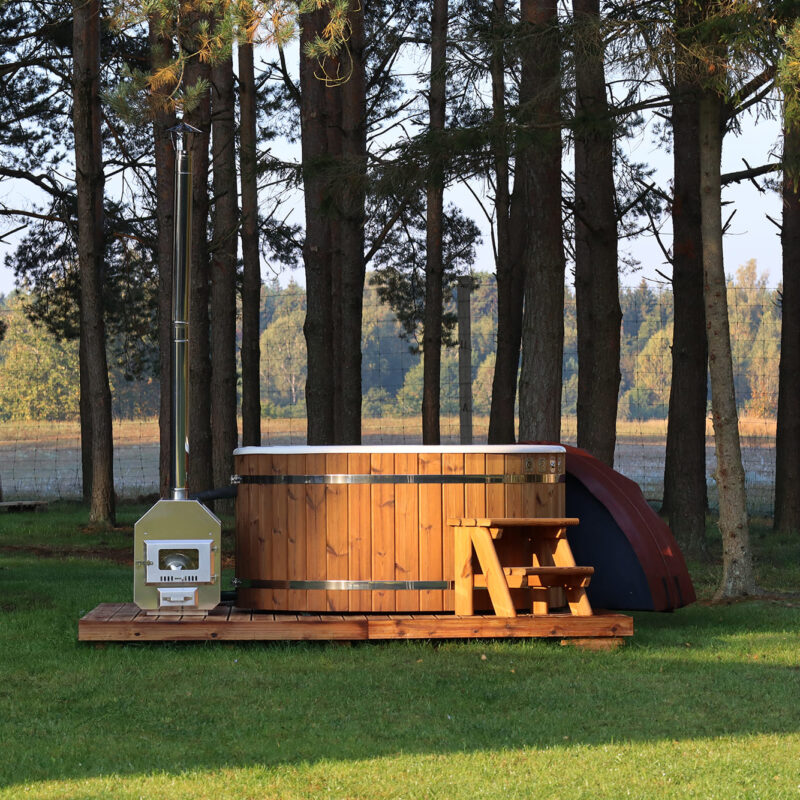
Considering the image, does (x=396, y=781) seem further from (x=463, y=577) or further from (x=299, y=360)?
(x=299, y=360)

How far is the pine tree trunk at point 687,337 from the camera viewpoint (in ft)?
41.9

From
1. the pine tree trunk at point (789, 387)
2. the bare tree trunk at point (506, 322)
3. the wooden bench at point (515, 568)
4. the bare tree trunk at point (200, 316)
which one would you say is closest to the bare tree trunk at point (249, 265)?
the bare tree trunk at point (200, 316)

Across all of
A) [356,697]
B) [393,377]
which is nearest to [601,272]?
[356,697]

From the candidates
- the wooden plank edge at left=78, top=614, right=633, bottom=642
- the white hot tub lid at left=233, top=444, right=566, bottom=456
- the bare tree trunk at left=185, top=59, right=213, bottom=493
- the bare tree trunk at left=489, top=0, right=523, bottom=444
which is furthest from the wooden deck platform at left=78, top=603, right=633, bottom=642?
the bare tree trunk at left=489, top=0, right=523, bottom=444

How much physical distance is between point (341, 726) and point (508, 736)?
0.72 m

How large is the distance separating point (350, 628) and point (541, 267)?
15.6 ft

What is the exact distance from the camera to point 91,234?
15.6 meters

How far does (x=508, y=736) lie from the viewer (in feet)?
16.1

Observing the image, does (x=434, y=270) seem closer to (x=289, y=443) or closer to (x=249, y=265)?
(x=249, y=265)

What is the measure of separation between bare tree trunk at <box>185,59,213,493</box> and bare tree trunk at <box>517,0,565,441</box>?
458 centimetres

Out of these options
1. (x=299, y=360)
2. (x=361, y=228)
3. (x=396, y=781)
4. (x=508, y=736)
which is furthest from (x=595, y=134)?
(x=299, y=360)

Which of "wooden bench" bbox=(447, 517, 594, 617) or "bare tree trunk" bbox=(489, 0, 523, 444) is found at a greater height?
"bare tree trunk" bbox=(489, 0, 523, 444)

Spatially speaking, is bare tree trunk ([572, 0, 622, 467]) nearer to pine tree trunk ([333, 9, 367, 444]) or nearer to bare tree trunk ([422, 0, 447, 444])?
pine tree trunk ([333, 9, 367, 444])

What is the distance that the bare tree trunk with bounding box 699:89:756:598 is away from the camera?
29.6 ft
